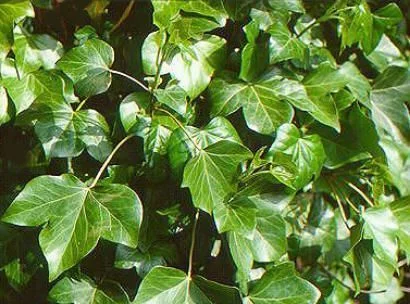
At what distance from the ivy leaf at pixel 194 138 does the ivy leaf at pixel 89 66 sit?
20 cm

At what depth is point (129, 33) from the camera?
170 centimetres

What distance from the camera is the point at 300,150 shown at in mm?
1543

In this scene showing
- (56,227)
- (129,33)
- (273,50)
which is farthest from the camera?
(129,33)

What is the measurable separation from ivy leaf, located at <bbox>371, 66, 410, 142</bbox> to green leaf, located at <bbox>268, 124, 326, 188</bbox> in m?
0.25

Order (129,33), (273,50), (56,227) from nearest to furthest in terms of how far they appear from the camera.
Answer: (56,227) < (273,50) < (129,33)

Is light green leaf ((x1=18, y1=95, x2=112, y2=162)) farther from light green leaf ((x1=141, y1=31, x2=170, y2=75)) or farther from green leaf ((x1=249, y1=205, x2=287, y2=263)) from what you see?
green leaf ((x1=249, y1=205, x2=287, y2=263))

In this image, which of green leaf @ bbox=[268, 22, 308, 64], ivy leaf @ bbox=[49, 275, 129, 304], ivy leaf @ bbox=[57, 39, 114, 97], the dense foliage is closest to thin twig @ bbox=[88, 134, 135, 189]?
the dense foliage

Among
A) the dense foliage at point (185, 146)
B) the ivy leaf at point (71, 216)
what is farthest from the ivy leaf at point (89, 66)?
the ivy leaf at point (71, 216)

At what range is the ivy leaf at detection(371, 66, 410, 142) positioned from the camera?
1.75 m

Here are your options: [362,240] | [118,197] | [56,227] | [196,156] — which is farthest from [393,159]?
[56,227]

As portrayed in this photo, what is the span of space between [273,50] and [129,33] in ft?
1.23

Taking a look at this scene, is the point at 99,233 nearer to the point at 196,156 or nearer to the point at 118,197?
the point at 118,197

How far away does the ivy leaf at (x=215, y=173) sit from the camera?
135 cm

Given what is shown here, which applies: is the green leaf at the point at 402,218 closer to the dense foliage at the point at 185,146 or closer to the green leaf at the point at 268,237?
the dense foliage at the point at 185,146
